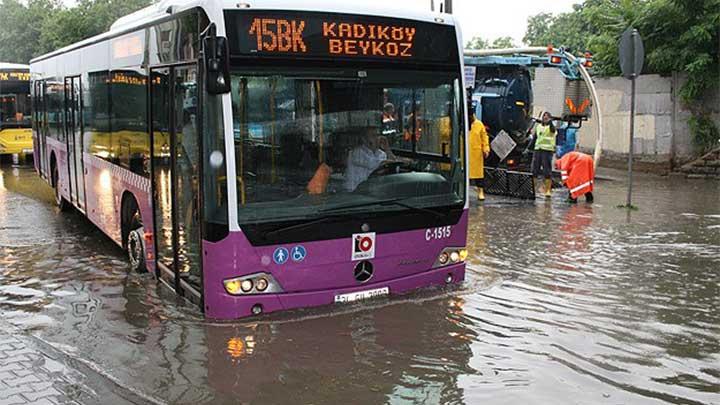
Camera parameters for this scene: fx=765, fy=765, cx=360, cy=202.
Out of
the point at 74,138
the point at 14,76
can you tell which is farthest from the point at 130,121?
the point at 14,76

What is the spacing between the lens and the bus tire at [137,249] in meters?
8.70

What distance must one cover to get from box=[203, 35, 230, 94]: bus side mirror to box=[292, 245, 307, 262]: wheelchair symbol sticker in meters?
1.44

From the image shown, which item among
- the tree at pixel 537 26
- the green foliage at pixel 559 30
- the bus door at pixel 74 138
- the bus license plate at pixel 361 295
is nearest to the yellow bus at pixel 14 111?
the bus door at pixel 74 138

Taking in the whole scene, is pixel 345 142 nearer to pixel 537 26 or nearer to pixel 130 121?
pixel 130 121

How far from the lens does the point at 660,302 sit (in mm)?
7656

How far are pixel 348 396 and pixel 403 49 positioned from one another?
3.13 meters

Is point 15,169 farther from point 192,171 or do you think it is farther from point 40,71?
point 192,171

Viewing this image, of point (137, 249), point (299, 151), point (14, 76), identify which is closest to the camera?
point (299, 151)

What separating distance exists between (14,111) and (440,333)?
20667 mm

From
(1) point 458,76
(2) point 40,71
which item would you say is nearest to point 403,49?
(1) point 458,76

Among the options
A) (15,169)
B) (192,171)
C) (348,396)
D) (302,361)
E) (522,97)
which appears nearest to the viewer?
(348,396)

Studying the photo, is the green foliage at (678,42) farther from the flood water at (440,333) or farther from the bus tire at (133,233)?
the bus tire at (133,233)

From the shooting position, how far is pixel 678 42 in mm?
18938

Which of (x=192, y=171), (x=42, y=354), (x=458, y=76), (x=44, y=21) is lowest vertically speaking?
(x=42, y=354)
